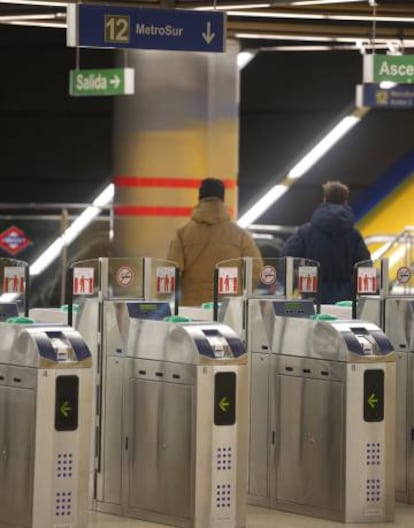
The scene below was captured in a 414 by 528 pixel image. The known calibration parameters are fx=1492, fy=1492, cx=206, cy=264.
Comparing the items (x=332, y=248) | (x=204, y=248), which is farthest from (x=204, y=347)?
(x=332, y=248)

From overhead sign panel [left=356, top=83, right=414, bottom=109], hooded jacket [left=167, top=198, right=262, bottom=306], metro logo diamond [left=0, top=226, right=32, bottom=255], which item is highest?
overhead sign panel [left=356, top=83, right=414, bottom=109]

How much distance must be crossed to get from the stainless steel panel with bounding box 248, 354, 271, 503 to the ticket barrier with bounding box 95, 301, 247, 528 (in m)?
0.74

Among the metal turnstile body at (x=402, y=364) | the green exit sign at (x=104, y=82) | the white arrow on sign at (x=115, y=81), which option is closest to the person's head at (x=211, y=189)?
the metal turnstile body at (x=402, y=364)

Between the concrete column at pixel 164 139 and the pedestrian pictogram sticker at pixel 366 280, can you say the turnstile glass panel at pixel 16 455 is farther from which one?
the concrete column at pixel 164 139

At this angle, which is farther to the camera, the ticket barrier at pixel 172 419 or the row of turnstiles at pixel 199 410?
the ticket barrier at pixel 172 419

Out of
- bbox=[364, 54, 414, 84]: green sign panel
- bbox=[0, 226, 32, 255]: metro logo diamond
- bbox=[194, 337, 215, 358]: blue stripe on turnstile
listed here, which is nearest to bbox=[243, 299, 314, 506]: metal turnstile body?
bbox=[194, 337, 215, 358]: blue stripe on turnstile

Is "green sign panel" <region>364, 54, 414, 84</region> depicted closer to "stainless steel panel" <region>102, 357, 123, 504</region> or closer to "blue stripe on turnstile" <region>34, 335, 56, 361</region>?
"stainless steel panel" <region>102, 357, 123, 504</region>

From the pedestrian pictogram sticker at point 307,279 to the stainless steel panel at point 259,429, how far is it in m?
0.52

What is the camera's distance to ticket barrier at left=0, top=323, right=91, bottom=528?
707cm

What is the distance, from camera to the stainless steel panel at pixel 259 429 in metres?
8.33

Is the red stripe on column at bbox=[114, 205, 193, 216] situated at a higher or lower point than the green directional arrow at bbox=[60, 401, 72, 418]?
higher

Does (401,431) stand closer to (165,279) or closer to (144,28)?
(165,279)

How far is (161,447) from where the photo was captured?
7.74 metres

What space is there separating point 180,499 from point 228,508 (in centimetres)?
25
